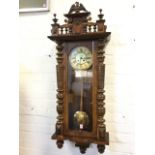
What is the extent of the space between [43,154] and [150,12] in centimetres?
122

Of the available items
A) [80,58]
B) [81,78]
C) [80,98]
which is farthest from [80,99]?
[80,58]

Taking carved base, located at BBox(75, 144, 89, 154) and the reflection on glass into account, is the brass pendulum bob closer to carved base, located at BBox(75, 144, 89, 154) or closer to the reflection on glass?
the reflection on glass

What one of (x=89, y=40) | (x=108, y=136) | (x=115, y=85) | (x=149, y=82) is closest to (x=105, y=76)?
(x=115, y=85)

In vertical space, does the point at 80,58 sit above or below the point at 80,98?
above

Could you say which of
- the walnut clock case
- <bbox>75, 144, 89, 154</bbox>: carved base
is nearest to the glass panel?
the walnut clock case

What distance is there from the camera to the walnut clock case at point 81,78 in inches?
46.1

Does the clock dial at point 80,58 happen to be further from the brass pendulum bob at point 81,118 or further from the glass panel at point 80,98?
the brass pendulum bob at point 81,118

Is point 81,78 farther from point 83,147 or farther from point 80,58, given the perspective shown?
point 83,147

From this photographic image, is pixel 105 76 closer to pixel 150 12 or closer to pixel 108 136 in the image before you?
pixel 108 136

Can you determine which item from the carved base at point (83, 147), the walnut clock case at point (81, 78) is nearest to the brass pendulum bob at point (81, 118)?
the walnut clock case at point (81, 78)

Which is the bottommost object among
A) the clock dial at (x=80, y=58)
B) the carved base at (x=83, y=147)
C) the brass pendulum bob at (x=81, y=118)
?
the carved base at (x=83, y=147)

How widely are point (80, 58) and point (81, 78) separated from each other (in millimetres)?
112

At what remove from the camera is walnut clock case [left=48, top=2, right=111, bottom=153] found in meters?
1.17

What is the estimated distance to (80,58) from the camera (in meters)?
1.21
